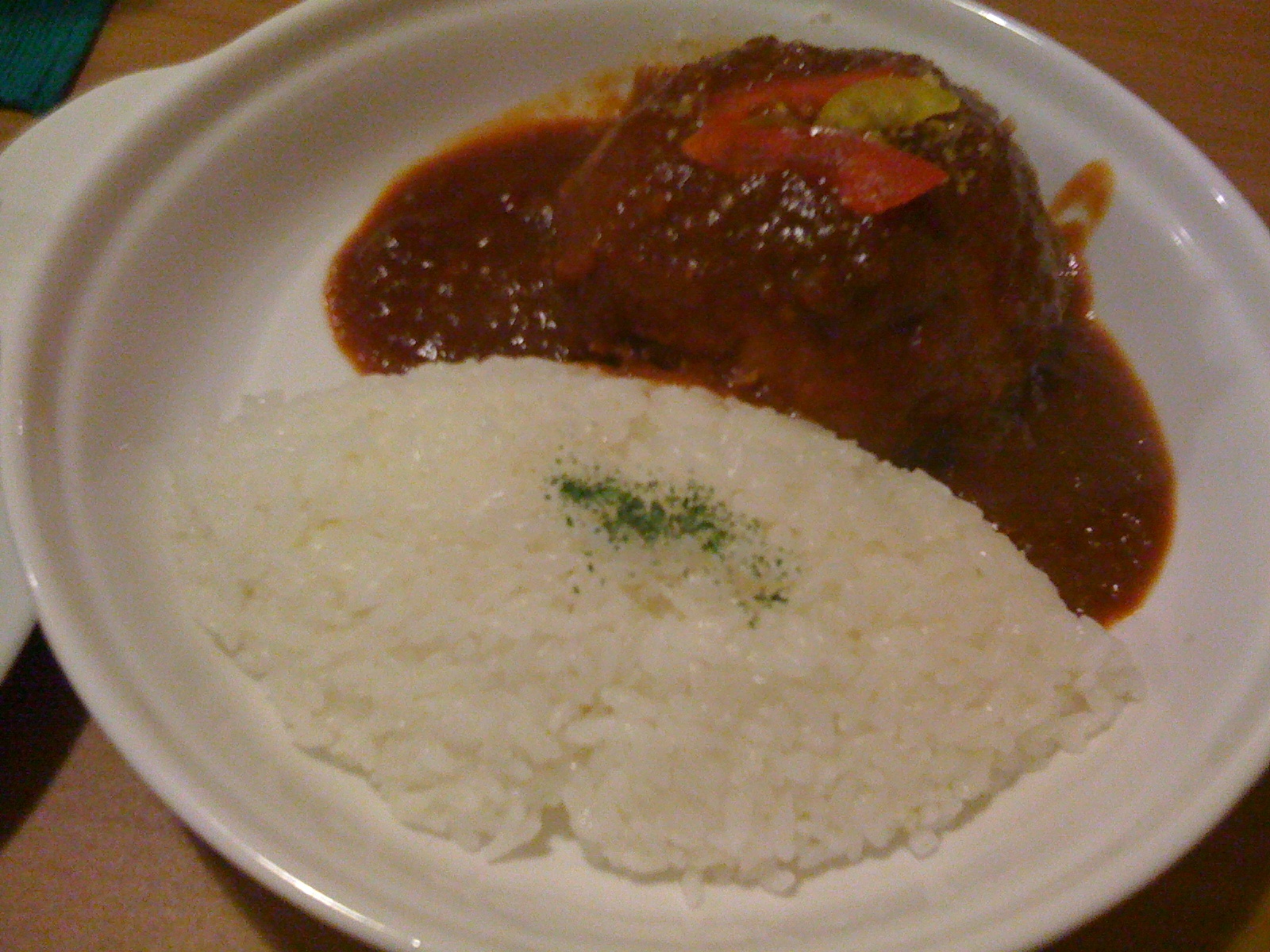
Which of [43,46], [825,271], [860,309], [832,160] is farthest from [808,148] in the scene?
[43,46]

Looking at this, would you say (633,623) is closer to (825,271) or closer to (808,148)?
(825,271)

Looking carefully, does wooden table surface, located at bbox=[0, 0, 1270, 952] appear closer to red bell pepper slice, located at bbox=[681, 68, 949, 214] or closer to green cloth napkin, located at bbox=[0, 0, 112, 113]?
red bell pepper slice, located at bbox=[681, 68, 949, 214]

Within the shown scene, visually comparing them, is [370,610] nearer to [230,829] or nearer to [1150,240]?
[230,829]

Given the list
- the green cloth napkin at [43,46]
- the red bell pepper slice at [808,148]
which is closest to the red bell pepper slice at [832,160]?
the red bell pepper slice at [808,148]

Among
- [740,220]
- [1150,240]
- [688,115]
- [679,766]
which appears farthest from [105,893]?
[1150,240]

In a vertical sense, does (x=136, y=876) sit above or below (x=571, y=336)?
below

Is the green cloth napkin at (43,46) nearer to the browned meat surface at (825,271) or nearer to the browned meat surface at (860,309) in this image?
the browned meat surface at (860,309)

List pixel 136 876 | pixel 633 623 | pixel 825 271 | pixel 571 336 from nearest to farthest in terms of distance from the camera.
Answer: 1. pixel 136 876
2. pixel 633 623
3. pixel 825 271
4. pixel 571 336
